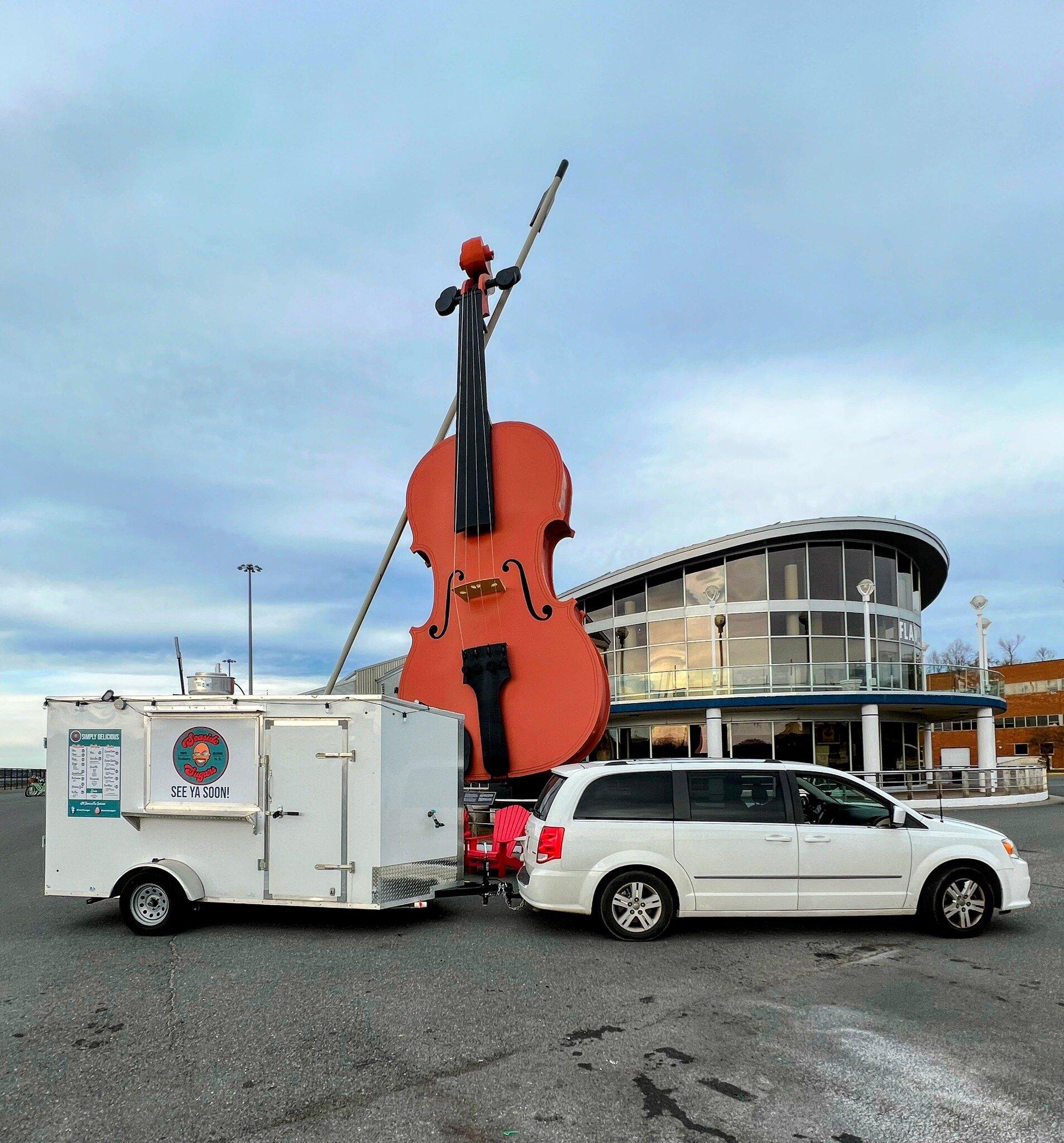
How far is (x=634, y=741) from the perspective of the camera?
1180 inches

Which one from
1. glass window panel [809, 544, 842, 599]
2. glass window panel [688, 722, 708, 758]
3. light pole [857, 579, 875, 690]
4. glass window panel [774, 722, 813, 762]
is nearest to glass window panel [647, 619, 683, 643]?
glass window panel [688, 722, 708, 758]

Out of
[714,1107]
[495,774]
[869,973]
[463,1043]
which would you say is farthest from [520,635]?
[714,1107]

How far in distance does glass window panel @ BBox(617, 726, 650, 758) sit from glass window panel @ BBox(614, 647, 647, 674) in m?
1.96

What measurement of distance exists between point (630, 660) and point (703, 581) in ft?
12.9

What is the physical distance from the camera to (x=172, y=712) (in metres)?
7.89

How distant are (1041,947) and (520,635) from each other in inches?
263

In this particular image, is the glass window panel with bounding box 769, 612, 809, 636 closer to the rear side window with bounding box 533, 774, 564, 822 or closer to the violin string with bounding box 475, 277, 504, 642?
the violin string with bounding box 475, 277, 504, 642

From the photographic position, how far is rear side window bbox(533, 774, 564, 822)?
770cm

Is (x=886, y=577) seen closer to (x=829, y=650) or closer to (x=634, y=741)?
(x=829, y=650)

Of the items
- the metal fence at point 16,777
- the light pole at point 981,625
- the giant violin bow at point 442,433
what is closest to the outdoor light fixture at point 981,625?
the light pole at point 981,625

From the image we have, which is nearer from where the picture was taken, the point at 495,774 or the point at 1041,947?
the point at 1041,947

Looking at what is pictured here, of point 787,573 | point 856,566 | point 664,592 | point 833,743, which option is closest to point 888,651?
point 856,566

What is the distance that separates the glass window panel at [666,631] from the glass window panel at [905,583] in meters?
7.63

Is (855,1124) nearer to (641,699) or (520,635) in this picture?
(520,635)
